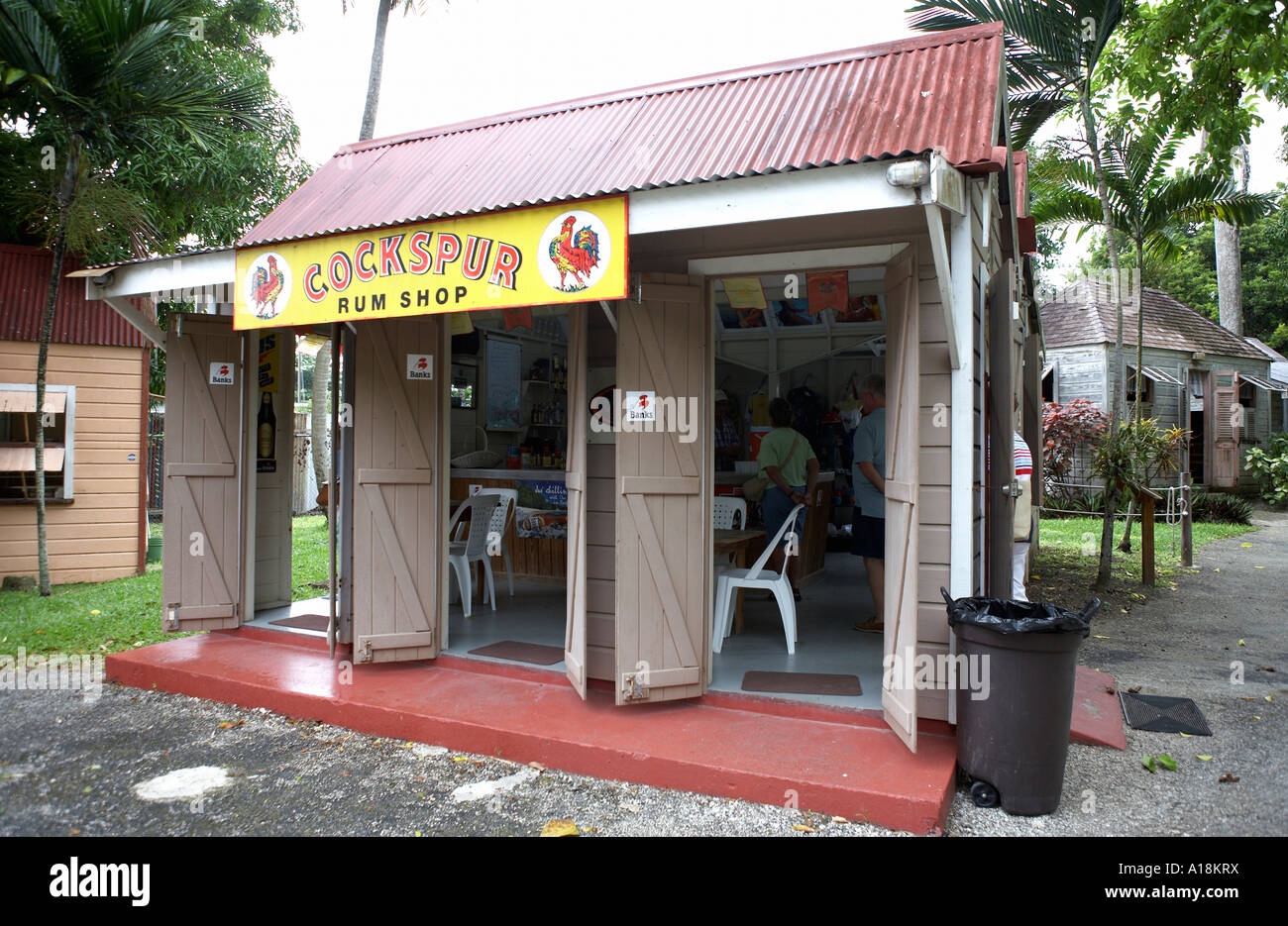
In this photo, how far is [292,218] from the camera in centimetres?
560

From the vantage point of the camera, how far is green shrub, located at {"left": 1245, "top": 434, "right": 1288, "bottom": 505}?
17781 mm

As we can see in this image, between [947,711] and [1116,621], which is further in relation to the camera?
[1116,621]

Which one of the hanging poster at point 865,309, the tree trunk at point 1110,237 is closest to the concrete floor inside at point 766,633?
the tree trunk at point 1110,237

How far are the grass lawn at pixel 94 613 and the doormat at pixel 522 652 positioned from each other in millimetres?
3026

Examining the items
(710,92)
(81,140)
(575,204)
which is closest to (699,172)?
(575,204)

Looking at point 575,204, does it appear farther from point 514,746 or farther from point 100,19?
point 100,19

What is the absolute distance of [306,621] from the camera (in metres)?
6.34

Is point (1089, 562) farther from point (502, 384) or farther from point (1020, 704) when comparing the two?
point (1020, 704)

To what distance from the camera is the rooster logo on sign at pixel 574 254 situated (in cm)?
384

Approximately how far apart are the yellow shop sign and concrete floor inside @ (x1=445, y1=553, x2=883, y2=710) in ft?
7.47

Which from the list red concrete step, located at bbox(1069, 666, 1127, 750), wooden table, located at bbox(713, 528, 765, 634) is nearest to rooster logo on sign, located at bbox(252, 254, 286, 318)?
wooden table, located at bbox(713, 528, 765, 634)
